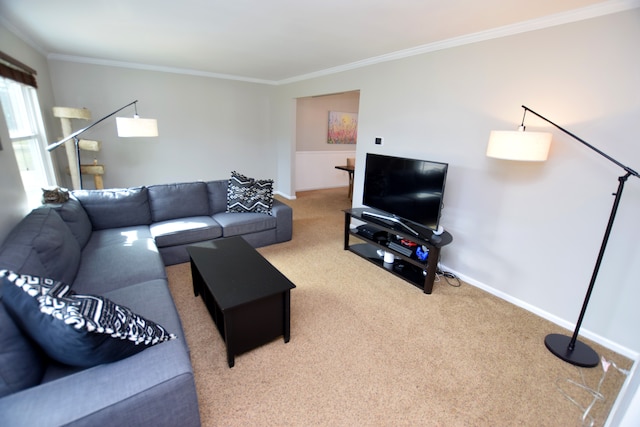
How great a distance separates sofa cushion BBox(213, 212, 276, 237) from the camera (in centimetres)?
332

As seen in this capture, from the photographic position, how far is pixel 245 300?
1761mm

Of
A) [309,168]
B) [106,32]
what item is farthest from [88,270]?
[309,168]

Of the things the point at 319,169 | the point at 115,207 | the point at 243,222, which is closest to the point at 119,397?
the point at 243,222

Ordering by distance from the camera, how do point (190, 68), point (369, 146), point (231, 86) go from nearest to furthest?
point (369, 146)
point (190, 68)
point (231, 86)

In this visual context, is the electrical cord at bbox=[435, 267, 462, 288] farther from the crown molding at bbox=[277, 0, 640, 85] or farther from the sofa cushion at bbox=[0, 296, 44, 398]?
the sofa cushion at bbox=[0, 296, 44, 398]

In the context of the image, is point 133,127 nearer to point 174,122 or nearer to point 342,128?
point 174,122

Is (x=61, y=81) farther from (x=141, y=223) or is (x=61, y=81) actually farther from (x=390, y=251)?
(x=390, y=251)

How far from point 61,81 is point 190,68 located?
1736mm

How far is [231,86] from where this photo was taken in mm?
5367

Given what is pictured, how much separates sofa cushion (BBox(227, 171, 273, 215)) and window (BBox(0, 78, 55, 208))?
1800 mm

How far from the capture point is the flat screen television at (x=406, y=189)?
2.73 metres

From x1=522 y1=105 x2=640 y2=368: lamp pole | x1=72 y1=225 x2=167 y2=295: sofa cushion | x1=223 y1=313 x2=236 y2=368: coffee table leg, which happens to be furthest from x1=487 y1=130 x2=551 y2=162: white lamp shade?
x1=72 y1=225 x2=167 y2=295: sofa cushion

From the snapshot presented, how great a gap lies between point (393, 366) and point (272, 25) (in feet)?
9.57

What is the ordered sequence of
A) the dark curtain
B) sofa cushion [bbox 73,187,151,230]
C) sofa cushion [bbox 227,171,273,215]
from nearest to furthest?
the dark curtain < sofa cushion [bbox 73,187,151,230] < sofa cushion [bbox 227,171,273,215]
